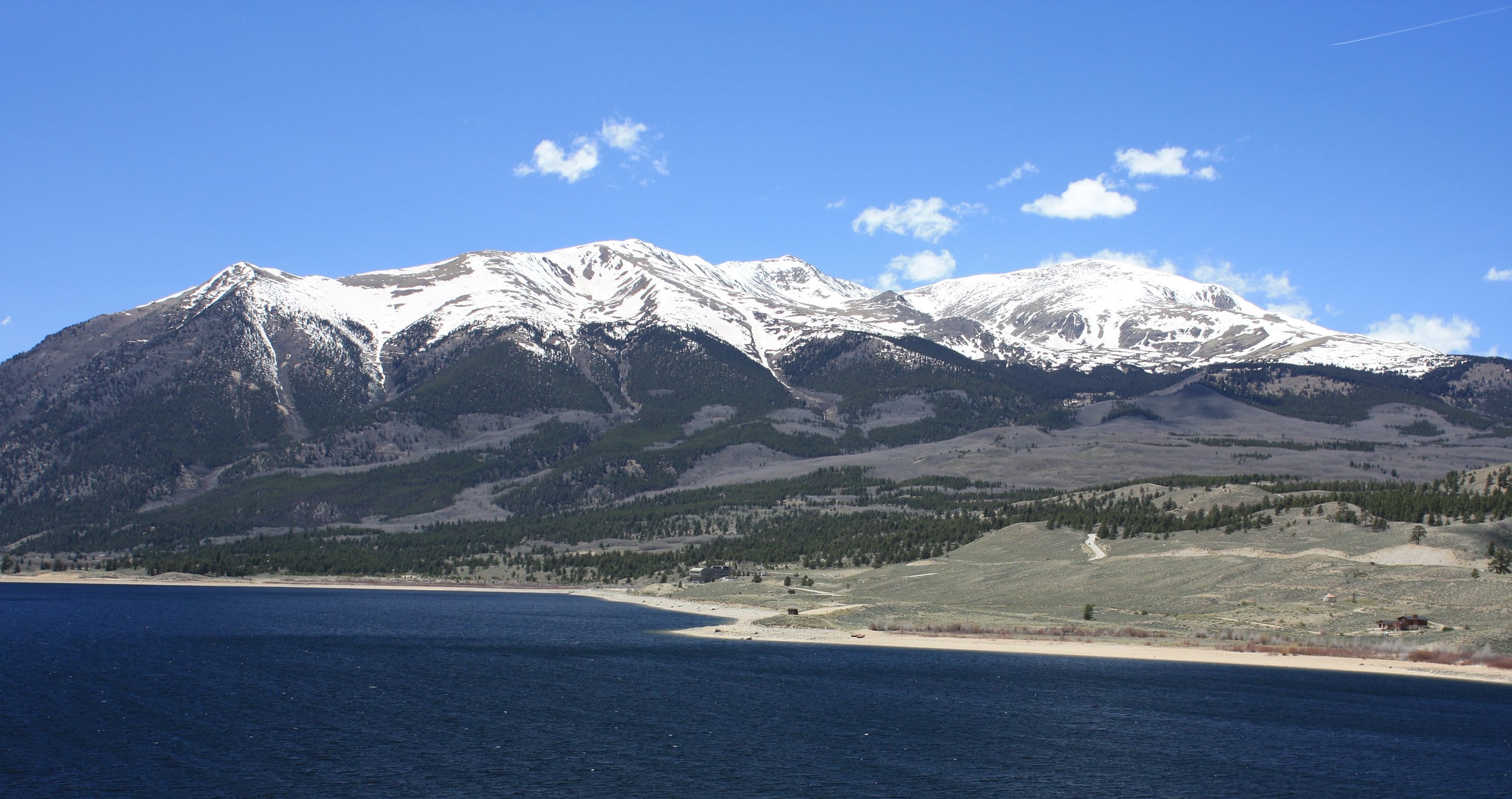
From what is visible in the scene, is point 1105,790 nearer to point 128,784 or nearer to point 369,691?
point 128,784

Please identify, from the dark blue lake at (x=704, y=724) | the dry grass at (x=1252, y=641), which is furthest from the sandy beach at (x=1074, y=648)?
the dark blue lake at (x=704, y=724)

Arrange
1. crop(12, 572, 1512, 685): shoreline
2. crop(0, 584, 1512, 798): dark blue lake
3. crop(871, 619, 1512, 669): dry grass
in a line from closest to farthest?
crop(0, 584, 1512, 798): dark blue lake < crop(12, 572, 1512, 685): shoreline < crop(871, 619, 1512, 669): dry grass

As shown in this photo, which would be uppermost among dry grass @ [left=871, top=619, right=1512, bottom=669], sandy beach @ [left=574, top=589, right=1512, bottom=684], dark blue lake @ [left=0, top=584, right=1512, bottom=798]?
dry grass @ [left=871, top=619, right=1512, bottom=669]

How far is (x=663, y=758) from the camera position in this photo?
60.7 m

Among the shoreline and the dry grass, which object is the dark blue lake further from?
the dry grass

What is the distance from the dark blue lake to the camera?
5581 centimetres

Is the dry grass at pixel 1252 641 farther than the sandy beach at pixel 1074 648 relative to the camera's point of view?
Yes

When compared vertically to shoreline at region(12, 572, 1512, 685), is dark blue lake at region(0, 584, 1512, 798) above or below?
below

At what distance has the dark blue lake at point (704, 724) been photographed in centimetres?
5581

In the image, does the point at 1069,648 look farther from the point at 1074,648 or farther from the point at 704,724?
the point at 704,724

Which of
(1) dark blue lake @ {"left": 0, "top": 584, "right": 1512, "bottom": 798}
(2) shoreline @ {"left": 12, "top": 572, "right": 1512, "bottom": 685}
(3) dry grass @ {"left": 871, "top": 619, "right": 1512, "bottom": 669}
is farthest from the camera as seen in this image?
(3) dry grass @ {"left": 871, "top": 619, "right": 1512, "bottom": 669}

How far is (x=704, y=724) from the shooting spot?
7050 cm

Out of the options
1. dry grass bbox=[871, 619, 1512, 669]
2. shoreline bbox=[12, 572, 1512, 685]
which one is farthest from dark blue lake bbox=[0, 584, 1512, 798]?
dry grass bbox=[871, 619, 1512, 669]

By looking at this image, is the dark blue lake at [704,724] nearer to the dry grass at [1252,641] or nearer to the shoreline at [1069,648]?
the shoreline at [1069,648]
